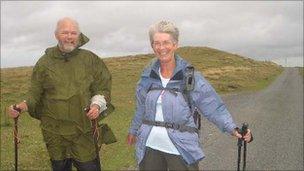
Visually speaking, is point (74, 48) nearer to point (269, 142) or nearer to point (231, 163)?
point (231, 163)

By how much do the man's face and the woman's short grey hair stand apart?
1.23m

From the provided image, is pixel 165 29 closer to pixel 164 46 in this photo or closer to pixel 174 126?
pixel 164 46

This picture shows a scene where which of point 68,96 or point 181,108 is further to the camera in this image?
point 68,96

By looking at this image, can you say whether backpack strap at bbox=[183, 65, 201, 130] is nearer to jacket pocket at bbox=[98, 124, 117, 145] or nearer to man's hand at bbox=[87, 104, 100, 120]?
man's hand at bbox=[87, 104, 100, 120]

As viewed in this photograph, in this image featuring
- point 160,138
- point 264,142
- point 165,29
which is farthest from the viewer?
point 264,142

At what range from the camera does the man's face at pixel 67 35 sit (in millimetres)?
6270

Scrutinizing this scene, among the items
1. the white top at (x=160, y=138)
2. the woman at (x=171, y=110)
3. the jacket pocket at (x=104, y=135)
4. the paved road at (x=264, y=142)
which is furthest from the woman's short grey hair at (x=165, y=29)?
the paved road at (x=264, y=142)

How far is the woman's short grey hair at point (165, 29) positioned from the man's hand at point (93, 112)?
128 cm

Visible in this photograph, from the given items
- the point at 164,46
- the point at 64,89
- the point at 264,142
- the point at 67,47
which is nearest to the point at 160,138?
the point at 164,46

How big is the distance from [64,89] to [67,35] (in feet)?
2.29

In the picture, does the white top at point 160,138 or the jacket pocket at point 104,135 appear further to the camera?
the jacket pocket at point 104,135

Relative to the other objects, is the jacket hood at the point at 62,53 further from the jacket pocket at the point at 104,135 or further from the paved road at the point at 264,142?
the paved road at the point at 264,142

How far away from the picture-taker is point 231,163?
1188 centimetres

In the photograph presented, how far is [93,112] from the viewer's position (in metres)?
6.18
